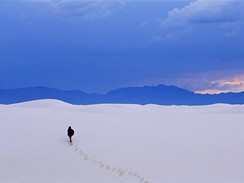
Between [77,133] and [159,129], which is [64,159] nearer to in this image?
[77,133]

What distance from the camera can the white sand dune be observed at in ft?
54.9

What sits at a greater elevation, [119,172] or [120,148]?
[120,148]

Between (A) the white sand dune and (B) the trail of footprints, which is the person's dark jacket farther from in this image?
(B) the trail of footprints

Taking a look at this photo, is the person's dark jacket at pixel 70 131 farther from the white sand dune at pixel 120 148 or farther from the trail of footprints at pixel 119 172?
the trail of footprints at pixel 119 172

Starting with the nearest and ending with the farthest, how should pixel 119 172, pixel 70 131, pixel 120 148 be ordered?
pixel 119 172 → pixel 120 148 → pixel 70 131

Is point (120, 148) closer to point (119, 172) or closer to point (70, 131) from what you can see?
point (70, 131)

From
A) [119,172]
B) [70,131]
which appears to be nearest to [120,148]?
[70,131]

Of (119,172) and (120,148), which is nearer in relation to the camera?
(119,172)

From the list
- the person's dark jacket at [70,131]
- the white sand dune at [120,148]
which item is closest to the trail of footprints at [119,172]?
the white sand dune at [120,148]

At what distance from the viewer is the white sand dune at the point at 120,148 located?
16.7 m

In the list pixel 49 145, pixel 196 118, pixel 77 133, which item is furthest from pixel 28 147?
pixel 196 118

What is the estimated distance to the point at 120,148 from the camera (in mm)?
22734

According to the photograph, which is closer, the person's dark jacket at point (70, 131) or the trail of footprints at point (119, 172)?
the trail of footprints at point (119, 172)

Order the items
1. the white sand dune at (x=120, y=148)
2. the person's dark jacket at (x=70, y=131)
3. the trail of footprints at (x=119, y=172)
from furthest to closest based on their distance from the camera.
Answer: the person's dark jacket at (x=70, y=131) → the white sand dune at (x=120, y=148) → the trail of footprints at (x=119, y=172)
